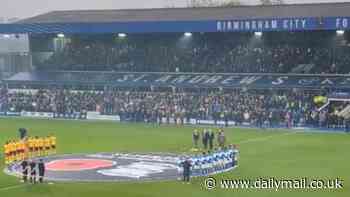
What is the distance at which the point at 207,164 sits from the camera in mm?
31906

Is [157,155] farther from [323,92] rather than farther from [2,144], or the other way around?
[323,92]

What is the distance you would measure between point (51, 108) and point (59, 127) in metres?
10.9

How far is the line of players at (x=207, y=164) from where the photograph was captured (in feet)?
101

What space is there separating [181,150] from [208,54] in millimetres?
28992

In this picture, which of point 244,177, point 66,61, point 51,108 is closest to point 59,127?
point 51,108

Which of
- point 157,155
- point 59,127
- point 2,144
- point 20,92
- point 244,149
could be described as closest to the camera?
point 157,155

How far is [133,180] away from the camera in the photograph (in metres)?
31.3

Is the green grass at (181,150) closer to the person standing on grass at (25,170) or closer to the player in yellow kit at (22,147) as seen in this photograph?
the person standing on grass at (25,170)

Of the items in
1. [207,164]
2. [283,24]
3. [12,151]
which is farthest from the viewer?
[283,24]

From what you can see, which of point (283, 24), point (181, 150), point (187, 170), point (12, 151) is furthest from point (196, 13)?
point (187, 170)

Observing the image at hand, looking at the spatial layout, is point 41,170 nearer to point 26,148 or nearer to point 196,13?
point 26,148

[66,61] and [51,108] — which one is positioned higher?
[66,61]

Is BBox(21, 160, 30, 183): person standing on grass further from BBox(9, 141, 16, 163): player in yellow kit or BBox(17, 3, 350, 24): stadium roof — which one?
BBox(17, 3, 350, 24): stadium roof

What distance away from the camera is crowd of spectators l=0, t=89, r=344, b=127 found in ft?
181
